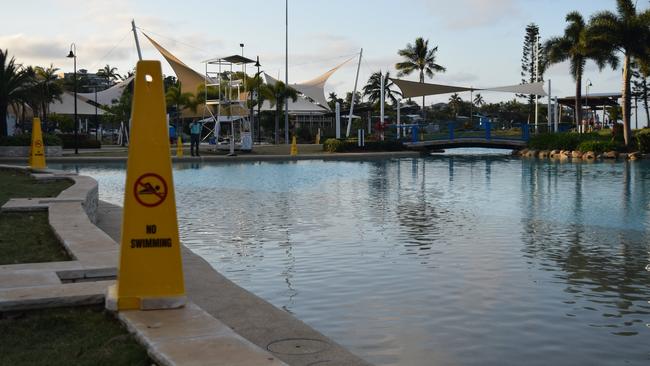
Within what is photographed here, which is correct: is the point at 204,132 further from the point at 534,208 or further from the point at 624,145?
the point at 534,208

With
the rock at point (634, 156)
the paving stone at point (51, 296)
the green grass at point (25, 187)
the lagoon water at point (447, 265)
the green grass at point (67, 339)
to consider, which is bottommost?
the lagoon water at point (447, 265)

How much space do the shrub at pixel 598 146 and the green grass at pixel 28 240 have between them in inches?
1537

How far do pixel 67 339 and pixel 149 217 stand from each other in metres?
1.20

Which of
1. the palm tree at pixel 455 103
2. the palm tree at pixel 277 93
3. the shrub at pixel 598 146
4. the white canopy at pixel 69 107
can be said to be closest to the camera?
the shrub at pixel 598 146

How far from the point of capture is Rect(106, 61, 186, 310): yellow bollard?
5964mm

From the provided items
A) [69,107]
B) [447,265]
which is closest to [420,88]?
[69,107]

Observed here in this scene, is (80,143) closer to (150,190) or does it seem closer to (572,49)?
(572,49)

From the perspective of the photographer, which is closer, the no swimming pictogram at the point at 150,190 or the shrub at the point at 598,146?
the no swimming pictogram at the point at 150,190

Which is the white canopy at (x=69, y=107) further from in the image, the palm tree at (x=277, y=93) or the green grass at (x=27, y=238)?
the green grass at (x=27, y=238)

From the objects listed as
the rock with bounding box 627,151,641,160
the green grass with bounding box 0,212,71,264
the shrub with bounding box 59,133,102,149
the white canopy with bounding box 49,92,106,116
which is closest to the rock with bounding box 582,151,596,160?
the rock with bounding box 627,151,641,160

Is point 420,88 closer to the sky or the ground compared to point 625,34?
closer to the ground

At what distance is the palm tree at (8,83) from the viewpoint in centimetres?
4119

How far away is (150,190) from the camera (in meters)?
6.05

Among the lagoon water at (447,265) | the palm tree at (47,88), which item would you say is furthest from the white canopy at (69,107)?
the lagoon water at (447,265)
